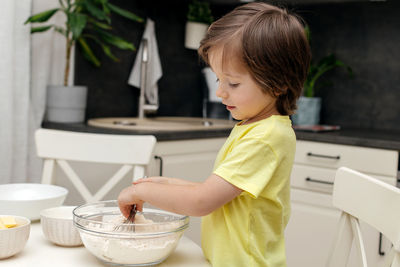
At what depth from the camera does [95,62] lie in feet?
7.43

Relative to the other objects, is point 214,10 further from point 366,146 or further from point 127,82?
point 366,146

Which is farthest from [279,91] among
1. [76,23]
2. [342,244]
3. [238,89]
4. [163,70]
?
[163,70]

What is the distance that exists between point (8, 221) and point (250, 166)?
425 millimetres

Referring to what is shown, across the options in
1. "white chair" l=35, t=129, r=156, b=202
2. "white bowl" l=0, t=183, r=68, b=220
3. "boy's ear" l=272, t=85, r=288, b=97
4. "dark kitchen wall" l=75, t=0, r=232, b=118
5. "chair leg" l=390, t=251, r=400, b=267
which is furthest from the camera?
"dark kitchen wall" l=75, t=0, r=232, b=118

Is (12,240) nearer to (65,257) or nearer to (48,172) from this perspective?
(65,257)

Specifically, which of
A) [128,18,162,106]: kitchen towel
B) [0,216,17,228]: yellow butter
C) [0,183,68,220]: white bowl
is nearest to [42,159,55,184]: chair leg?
[0,183,68,220]: white bowl

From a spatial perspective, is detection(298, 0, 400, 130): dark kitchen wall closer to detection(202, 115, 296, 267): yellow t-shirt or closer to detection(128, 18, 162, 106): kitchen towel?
detection(128, 18, 162, 106): kitchen towel

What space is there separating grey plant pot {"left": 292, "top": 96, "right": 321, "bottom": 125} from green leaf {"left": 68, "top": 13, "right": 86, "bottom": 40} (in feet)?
4.23

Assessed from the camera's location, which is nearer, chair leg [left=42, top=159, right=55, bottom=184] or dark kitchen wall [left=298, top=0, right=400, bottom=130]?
chair leg [left=42, top=159, right=55, bottom=184]

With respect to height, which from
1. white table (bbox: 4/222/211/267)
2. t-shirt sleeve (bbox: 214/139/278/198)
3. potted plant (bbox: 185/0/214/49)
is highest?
potted plant (bbox: 185/0/214/49)

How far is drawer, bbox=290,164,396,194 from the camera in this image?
2.17 metres

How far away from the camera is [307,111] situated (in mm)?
2672

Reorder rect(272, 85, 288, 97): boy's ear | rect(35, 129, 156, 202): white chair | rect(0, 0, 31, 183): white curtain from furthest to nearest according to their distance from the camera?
rect(0, 0, 31, 183): white curtain, rect(35, 129, 156, 202): white chair, rect(272, 85, 288, 97): boy's ear

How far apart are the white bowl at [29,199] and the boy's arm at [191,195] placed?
27cm
